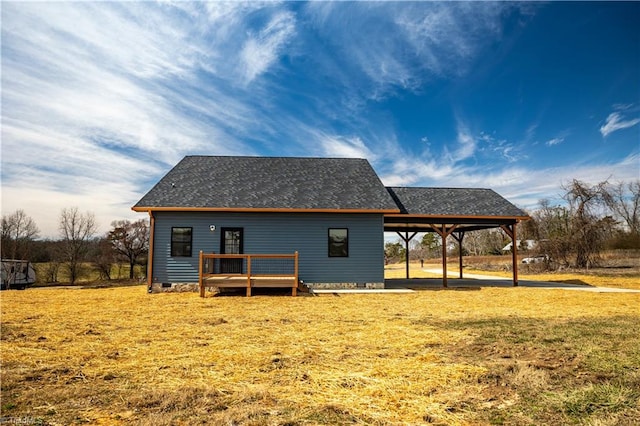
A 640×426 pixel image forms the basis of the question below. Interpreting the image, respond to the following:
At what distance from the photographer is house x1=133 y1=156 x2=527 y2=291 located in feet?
42.6

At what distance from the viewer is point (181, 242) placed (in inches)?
516

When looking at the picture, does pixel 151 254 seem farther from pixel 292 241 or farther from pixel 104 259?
pixel 104 259

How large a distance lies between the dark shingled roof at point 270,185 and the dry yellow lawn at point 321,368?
5634 millimetres

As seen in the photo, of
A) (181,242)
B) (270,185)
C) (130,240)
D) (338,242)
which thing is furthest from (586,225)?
(130,240)

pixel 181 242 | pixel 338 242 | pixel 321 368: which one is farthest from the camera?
pixel 338 242

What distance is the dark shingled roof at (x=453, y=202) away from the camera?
1424 centimetres

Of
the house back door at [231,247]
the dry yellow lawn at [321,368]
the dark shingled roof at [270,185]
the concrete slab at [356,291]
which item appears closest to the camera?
the dry yellow lawn at [321,368]

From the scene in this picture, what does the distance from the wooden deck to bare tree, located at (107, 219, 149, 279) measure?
11.3m

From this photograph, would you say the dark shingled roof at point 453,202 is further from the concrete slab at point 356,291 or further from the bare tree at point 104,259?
the bare tree at point 104,259

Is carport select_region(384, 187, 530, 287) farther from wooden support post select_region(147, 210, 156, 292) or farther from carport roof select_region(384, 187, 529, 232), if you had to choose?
wooden support post select_region(147, 210, 156, 292)

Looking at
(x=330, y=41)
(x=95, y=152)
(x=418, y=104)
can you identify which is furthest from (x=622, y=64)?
(x=95, y=152)

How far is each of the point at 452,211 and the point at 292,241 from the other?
6.44m

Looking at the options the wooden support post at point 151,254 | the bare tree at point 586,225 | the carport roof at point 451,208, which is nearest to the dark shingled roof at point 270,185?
the wooden support post at point 151,254

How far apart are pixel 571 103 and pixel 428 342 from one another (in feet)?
65.7
